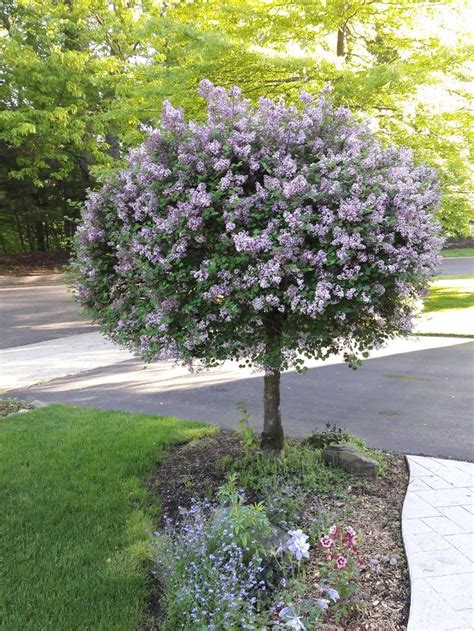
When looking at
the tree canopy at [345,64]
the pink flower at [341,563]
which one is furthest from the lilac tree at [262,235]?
the tree canopy at [345,64]

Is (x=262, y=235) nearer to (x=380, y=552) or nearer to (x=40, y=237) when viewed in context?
(x=380, y=552)

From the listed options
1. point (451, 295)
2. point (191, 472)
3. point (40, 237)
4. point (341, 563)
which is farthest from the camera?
point (40, 237)

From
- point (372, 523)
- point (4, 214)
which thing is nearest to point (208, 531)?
point (372, 523)

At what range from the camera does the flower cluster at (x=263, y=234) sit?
288cm

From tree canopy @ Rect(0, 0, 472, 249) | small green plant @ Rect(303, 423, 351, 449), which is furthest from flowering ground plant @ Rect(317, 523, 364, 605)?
tree canopy @ Rect(0, 0, 472, 249)

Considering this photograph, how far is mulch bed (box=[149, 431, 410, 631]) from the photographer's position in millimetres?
2498

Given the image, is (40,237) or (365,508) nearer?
(365,508)

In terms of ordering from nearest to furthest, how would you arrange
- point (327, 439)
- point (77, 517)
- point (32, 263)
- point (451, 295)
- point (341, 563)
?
point (341, 563)
point (77, 517)
point (327, 439)
point (451, 295)
point (32, 263)

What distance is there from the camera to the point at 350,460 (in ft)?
12.9

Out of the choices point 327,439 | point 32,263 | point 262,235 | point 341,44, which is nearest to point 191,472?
point 327,439

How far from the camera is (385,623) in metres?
2.41

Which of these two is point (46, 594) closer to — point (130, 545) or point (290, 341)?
point (130, 545)

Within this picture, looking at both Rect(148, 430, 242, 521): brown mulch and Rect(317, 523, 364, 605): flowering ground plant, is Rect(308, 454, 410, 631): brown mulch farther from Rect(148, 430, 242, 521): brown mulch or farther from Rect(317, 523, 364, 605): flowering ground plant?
Rect(148, 430, 242, 521): brown mulch

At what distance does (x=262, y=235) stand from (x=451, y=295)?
14941 mm
